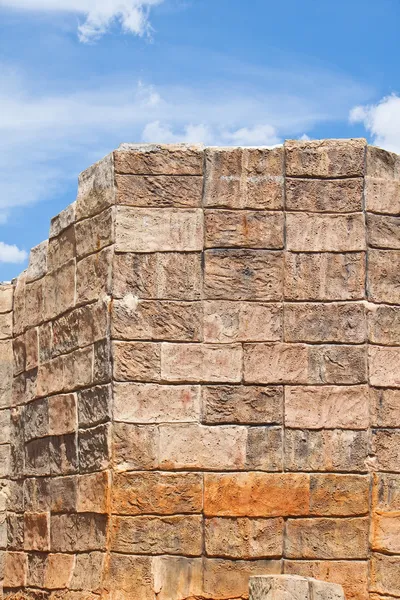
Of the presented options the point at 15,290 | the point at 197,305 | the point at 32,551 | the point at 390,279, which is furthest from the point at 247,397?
the point at 15,290

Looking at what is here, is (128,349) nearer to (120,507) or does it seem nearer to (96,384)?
(96,384)

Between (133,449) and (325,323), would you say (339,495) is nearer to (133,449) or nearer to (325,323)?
(325,323)

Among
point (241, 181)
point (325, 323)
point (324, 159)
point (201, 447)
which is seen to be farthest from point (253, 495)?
point (324, 159)

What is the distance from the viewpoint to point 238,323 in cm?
805

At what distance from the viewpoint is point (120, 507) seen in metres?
7.84

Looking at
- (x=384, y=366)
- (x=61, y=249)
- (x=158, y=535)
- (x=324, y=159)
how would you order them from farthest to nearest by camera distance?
1. (x=61, y=249)
2. (x=324, y=159)
3. (x=384, y=366)
4. (x=158, y=535)

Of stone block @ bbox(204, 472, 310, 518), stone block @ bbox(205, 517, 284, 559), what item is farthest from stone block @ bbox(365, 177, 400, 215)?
stone block @ bbox(205, 517, 284, 559)

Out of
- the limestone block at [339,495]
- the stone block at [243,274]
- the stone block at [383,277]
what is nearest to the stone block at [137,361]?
the stone block at [243,274]

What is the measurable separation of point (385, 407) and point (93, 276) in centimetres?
241

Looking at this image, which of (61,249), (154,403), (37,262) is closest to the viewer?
(154,403)

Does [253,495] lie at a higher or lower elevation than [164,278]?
lower

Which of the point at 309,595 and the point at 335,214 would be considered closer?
the point at 309,595

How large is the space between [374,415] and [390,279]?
3.38ft

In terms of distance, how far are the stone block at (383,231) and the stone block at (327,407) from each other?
1097 millimetres
